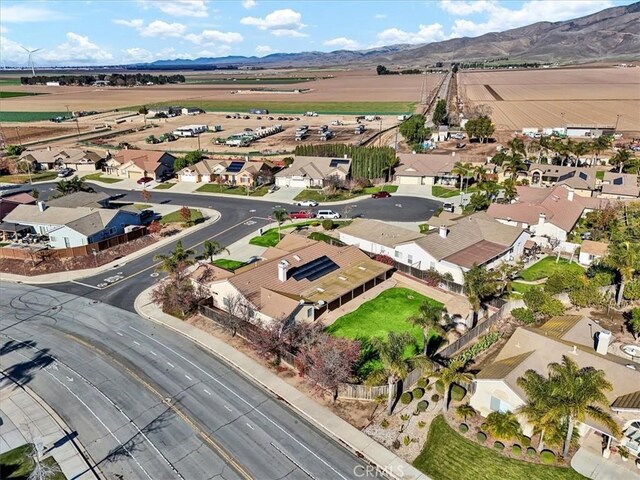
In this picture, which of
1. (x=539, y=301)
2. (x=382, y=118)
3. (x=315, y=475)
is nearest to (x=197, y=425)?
(x=315, y=475)

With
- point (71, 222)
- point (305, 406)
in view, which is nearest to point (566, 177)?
point (305, 406)

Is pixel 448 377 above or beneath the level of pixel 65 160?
beneath

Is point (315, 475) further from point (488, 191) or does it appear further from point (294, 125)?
point (294, 125)

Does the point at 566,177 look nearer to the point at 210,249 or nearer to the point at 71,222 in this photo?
the point at 210,249

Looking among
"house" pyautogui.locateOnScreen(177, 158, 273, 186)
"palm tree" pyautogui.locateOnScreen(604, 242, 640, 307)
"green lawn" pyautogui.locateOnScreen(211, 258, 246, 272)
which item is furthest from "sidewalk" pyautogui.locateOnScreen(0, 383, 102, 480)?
"house" pyautogui.locateOnScreen(177, 158, 273, 186)

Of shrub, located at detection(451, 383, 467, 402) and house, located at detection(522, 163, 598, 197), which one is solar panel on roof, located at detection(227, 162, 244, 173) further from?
shrub, located at detection(451, 383, 467, 402)

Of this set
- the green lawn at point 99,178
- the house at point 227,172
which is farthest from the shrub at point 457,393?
the green lawn at point 99,178
